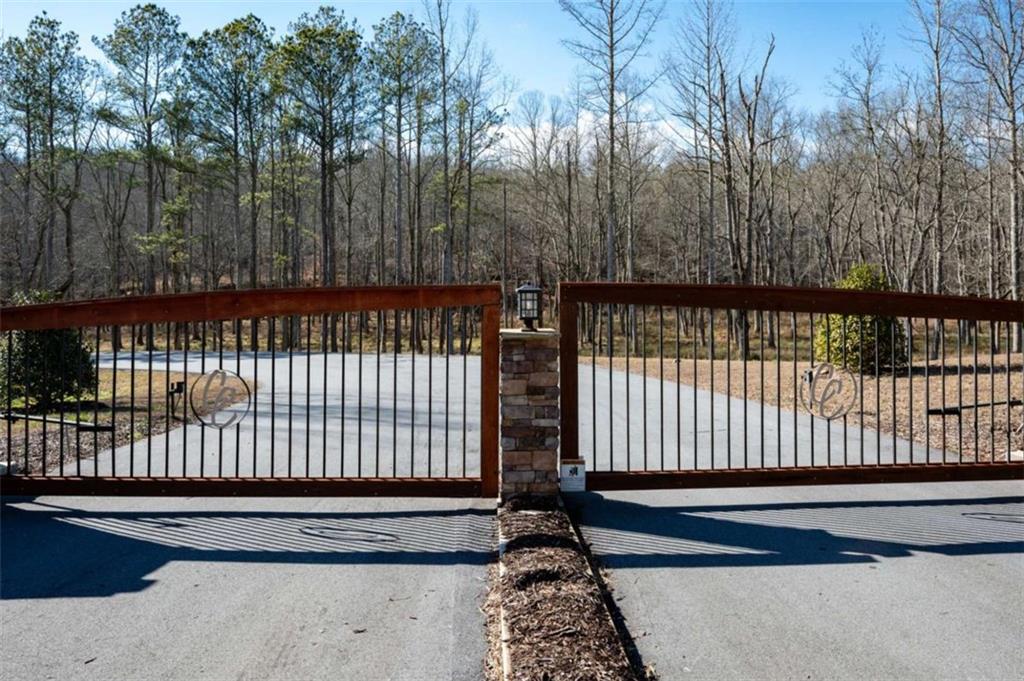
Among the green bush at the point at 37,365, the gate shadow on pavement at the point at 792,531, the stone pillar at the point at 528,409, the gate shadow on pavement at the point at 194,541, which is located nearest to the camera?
the gate shadow on pavement at the point at 194,541

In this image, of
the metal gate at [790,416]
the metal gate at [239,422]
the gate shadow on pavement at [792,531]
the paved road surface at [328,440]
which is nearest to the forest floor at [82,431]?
the metal gate at [239,422]

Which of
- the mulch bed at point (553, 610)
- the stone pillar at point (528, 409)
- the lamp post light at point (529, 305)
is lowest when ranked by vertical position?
the mulch bed at point (553, 610)

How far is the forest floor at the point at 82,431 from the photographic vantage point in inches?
189

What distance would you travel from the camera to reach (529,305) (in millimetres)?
4488

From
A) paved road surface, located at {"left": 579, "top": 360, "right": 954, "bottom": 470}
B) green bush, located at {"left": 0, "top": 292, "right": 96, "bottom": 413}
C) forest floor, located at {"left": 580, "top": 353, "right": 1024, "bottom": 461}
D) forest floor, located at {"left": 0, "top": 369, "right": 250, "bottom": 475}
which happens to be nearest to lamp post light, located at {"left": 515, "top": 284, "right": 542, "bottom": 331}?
paved road surface, located at {"left": 579, "top": 360, "right": 954, "bottom": 470}

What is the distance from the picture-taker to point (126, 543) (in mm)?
3945

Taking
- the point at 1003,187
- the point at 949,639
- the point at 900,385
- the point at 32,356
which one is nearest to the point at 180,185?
the point at 32,356

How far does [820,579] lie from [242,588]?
2.76 m

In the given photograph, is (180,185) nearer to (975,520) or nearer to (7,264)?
(7,264)

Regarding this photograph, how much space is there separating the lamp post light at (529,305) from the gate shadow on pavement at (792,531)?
1222 mm

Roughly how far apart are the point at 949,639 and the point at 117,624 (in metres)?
3.39

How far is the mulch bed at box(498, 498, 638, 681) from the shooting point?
2.39m

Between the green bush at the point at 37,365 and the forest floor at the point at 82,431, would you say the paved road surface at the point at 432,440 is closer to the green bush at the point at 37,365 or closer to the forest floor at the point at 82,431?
the forest floor at the point at 82,431

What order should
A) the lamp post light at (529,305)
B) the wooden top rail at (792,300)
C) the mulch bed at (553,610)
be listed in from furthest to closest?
the wooden top rail at (792,300)
the lamp post light at (529,305)
the mulch bed at (553,610)
